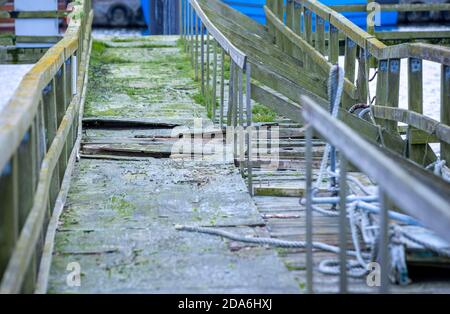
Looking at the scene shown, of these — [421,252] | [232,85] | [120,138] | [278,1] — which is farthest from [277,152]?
[278,1]

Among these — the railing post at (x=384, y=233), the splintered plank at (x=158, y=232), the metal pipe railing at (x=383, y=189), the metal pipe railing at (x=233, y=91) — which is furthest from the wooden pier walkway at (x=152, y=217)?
the railing post at (x=384, y=233)

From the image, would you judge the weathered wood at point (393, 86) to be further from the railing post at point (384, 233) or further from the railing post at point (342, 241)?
the railing post at point (384, 233)

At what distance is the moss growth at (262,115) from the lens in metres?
10.7

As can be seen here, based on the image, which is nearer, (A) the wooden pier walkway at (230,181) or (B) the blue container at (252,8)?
(A) the wooden pier walkway at (230,181)

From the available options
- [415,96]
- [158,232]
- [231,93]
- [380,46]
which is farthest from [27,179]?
[380,46]

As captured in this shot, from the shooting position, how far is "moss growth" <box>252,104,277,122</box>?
1072 cm

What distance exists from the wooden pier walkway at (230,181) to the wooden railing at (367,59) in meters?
0.02

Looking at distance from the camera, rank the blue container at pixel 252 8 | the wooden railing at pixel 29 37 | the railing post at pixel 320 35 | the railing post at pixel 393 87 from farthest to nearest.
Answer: the blue container at pixel 252 8 < the wooden railing at pixel 29 37 < the railing post at pixel 320 35 < the railing post at pixel 393 87

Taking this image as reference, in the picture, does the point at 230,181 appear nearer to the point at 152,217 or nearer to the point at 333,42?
the point at 152,217

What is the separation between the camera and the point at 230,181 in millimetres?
8008

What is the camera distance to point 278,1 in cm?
1523

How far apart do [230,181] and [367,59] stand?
9.57 feet
